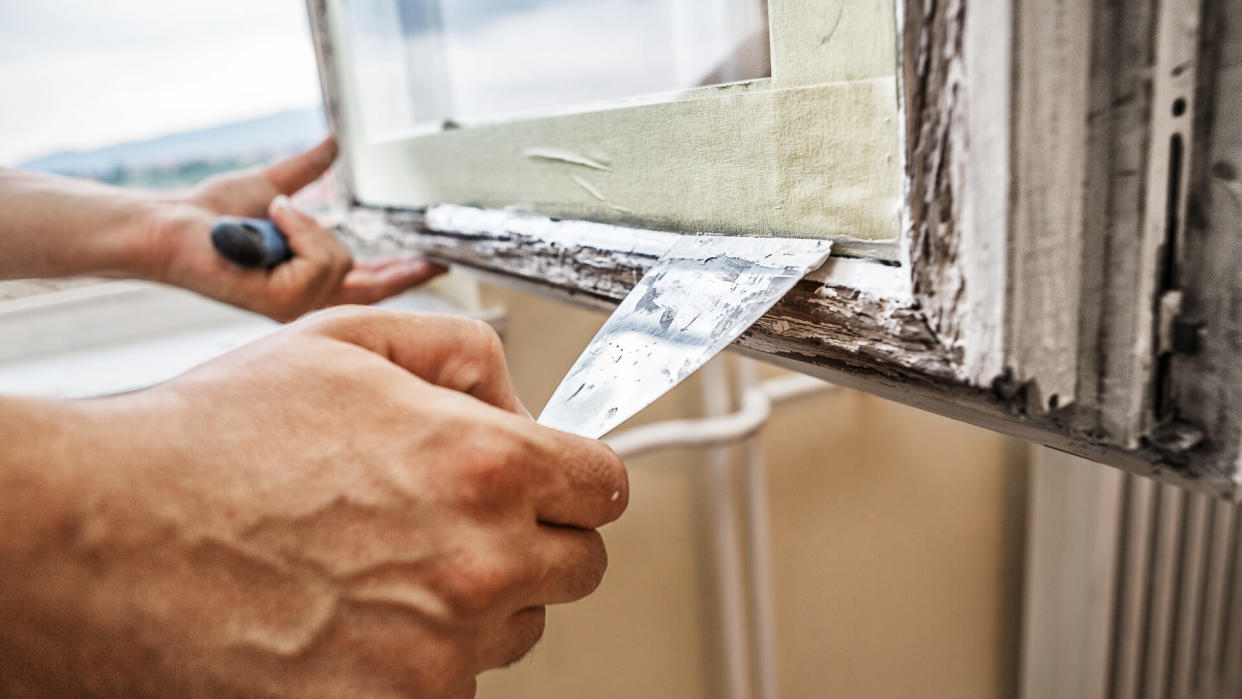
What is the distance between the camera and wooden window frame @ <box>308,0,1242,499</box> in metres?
0.17

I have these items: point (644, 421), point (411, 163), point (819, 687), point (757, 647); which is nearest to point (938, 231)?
point (411, 163)

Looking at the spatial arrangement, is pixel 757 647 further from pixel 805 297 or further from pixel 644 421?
pixel 805 297

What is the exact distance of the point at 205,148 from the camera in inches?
36.6

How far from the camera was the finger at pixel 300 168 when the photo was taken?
2.38ft

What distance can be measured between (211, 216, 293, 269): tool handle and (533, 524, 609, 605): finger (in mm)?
426

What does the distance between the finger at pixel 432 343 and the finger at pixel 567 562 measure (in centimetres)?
7

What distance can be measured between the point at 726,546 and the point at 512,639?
0.61 meters

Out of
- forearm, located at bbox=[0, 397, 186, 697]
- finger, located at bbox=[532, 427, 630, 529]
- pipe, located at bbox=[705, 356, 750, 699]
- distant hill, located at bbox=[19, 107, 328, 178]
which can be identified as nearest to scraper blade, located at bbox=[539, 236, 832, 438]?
finger, located at bbox=[532, 427, 630, 529]

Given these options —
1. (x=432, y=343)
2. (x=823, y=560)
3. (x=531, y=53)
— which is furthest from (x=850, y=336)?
(x=823, y=560)

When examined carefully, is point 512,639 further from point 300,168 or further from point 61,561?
point 300,168

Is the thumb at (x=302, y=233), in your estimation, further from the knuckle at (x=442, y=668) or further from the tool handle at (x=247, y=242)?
the knuckle at (x=442, y=668)

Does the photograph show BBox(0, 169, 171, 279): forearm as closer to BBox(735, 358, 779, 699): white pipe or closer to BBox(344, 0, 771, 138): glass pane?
BBox(344, 0, 771, 138): glass pane

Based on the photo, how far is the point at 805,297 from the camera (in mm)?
255

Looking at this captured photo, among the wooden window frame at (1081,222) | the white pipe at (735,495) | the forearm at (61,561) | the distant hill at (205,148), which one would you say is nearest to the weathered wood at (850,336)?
the wooden window frame at (1081,222)
